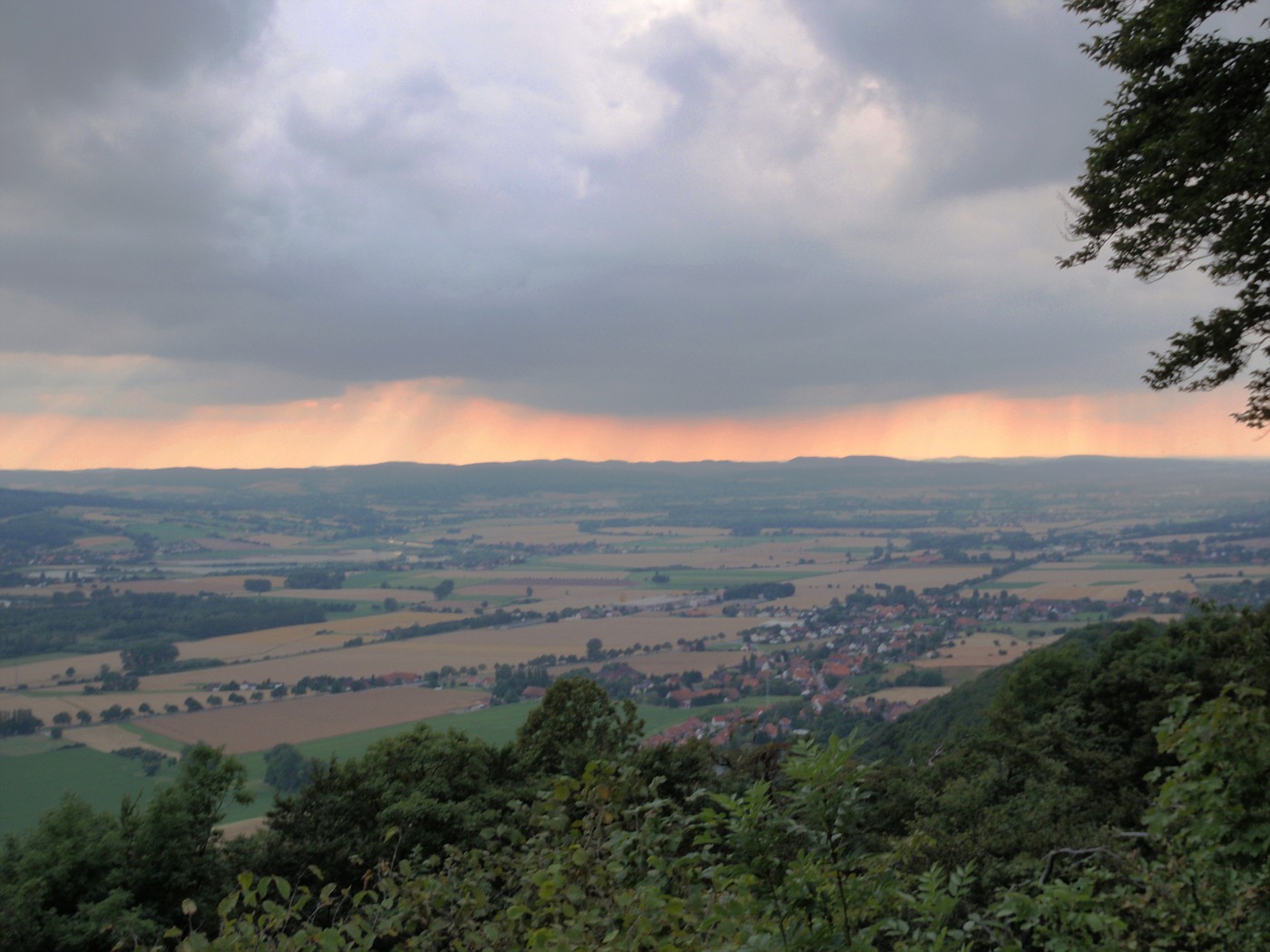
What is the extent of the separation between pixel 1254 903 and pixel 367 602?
69.7m

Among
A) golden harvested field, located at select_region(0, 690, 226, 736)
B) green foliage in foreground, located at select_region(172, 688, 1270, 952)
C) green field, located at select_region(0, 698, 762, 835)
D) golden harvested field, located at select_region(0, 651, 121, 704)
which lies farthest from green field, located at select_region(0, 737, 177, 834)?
green foliage in foreground, located at select_region(172, 688, 1270, 952)

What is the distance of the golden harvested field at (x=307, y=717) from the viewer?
33.2m

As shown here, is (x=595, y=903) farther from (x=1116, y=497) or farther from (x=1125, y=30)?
(x=1116, y=497)

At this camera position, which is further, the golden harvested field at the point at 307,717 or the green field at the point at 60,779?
the golden harvested field at the point at 307,717

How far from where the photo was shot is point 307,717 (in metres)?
36.5

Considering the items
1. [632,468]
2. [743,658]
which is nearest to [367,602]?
[743,658]

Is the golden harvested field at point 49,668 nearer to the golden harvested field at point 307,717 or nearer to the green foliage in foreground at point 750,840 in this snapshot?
Answer: the golden harvested field at point 307,717

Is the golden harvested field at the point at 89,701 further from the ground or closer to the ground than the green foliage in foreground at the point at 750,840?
closer to the ground

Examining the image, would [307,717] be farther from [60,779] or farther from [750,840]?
[750,840]

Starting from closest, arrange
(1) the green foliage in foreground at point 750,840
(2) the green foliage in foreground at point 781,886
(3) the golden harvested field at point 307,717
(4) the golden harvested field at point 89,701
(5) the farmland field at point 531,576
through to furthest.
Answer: (2) the green foliage in foreground at point 781,886 → (1) the green foliage in foreground at point 750,840 → (3) the golden harvested field at point 307,717 → (4) the golden harvested field at point 89,701 → (5) the farmland field at point 531,576

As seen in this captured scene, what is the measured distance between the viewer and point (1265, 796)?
5113mm

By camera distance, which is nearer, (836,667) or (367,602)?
(836,667)

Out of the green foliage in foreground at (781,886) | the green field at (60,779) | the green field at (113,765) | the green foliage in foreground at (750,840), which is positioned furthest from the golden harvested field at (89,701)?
the green foliage in foreground at (781,886)

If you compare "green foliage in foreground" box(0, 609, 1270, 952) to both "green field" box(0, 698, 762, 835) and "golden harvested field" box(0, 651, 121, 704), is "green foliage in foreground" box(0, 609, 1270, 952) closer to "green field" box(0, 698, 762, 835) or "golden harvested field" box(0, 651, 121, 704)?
"green field" box(0, 698, 762, 835)
